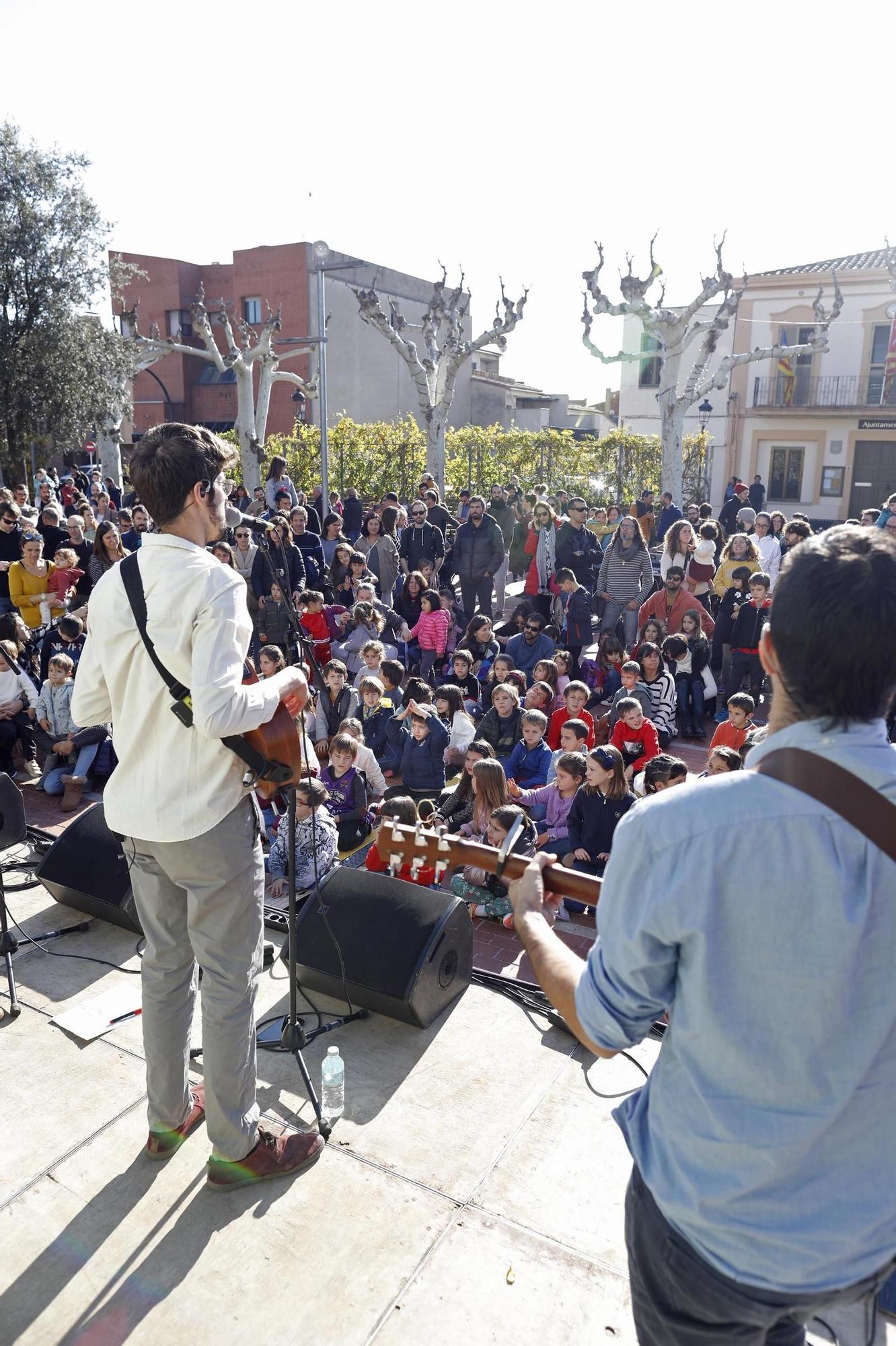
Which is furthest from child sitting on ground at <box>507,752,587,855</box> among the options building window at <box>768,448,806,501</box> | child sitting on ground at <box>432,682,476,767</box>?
building window at <box>768,448,806,501</box>

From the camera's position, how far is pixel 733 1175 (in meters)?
1.17

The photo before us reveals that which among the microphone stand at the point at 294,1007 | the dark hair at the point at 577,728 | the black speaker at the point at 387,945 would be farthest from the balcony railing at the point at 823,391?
the microphone stand at the point at 294,1007

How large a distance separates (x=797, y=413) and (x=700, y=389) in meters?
9.84

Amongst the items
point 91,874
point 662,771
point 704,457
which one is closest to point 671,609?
point 662,771

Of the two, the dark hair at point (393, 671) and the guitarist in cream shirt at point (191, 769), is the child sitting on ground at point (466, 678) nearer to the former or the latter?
the dark hair at point (393, 671)

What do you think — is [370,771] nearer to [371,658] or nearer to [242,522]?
[371,658]

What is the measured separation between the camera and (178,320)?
108 feet

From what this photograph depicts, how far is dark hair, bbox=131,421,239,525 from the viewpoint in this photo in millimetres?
2303

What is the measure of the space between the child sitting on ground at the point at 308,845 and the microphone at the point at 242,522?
2136 millimetres

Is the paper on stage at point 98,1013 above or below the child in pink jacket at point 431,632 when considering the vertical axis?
below

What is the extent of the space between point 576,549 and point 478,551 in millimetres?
1182

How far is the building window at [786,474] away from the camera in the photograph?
Answer: 89.4 feet

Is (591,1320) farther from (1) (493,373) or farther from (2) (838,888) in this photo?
(1) (493,373)

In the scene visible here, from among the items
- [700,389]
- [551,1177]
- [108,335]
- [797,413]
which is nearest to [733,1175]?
[551,1177]
